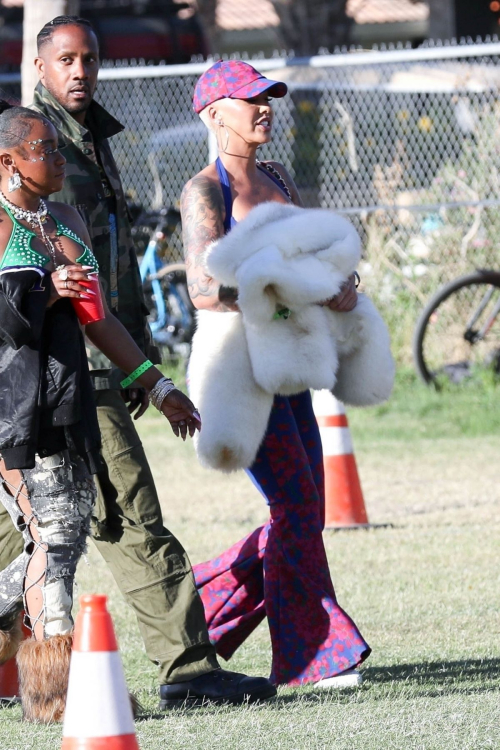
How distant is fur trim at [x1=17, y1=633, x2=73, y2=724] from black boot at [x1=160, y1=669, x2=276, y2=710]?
0.52 m

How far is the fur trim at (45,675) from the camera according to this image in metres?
3.66

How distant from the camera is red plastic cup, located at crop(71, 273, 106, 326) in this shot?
3.71m

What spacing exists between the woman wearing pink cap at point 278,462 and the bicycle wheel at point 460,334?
6613mm

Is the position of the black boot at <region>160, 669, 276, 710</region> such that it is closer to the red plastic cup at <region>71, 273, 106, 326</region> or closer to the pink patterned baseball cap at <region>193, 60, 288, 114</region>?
the red plastic cup at <region>71, 273, 106, 326</region>

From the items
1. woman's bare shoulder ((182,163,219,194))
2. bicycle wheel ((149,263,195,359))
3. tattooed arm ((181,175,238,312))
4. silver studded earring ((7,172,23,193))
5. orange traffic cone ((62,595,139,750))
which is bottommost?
bicycle wheel ((149,263,195,359))

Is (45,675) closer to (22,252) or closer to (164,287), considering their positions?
(22,252)

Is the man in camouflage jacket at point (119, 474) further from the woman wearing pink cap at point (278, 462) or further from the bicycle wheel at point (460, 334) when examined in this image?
the bicycle wheel at point (460, 334)

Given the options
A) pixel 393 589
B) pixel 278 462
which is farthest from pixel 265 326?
pixel 393 589

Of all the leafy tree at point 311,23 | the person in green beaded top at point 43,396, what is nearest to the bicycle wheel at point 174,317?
the person in green beaded top at point 43,396

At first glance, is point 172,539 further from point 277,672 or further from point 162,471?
point 162,471

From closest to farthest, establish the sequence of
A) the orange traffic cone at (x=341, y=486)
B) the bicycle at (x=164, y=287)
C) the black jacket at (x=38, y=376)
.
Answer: the black jacket at (x=38, y=376) < the orange traffic cone at (x=341, y=486) < the bicycle at (x=164, y=287)

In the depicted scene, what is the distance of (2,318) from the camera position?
3594 mm

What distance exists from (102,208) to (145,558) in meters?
1.17

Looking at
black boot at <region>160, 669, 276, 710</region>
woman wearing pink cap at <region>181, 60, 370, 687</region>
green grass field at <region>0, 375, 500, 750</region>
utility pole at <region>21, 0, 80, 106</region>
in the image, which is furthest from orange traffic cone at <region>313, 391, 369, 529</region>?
utility pole at <region>21, 0, 80, 106</region>
